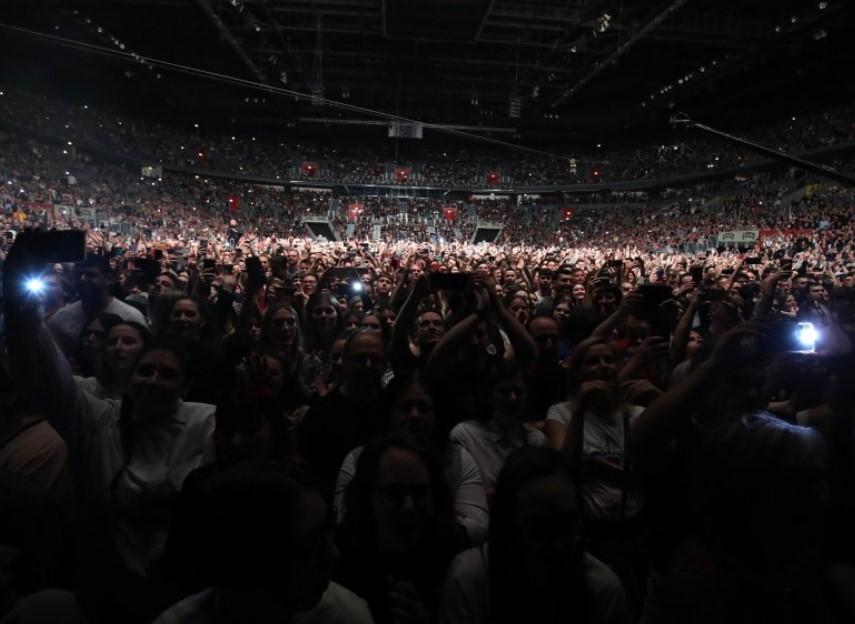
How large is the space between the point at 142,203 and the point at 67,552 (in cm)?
4141

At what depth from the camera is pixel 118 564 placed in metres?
2.45

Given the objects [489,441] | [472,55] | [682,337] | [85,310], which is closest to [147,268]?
[85,310]

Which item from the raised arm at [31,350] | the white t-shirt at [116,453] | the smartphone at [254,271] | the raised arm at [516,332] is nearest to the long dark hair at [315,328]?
the smartphone at [254,271]

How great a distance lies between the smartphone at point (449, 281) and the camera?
396 centimetres

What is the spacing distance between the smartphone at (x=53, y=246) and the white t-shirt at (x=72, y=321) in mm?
2423

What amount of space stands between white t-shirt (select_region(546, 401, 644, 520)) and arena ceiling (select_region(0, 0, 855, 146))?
18761mm

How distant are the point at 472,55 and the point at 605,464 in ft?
96.3

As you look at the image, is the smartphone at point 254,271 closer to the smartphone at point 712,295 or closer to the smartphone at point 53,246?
the smartphone at point 53,246

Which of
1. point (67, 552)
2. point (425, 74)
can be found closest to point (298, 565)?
point (67, 552)

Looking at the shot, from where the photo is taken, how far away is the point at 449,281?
398 centimetres

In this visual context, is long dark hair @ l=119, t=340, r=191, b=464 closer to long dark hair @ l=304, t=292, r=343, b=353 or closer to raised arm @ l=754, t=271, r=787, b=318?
long dark hair @ l=304, t=292, r=343, b=353

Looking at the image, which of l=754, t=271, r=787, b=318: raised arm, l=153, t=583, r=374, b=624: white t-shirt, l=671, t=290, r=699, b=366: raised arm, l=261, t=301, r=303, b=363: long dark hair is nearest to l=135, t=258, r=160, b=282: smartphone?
l=261, t=301, r=303, b=363: long dark hair

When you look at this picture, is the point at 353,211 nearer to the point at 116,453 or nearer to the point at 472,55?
the point at 472,55

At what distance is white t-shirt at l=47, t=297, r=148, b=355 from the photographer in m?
4.73
